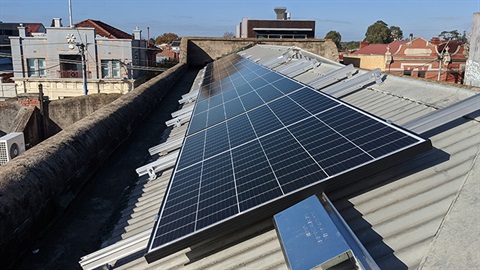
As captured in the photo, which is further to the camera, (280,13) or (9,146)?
(280,13)

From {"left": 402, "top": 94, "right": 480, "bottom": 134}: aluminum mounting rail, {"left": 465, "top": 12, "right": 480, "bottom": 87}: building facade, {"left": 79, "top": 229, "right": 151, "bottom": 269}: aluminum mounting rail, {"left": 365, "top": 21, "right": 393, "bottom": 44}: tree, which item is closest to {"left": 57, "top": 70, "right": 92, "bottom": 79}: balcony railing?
{"left": 465, "top": 12, "right": 480, "bottom": 87}: building facade

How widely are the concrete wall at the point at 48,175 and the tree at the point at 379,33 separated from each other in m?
107

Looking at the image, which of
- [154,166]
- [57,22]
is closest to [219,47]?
[57,22]

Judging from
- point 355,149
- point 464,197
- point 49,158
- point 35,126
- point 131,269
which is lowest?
point 35,126

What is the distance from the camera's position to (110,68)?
145ft

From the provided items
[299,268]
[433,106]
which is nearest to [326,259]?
[299,268]

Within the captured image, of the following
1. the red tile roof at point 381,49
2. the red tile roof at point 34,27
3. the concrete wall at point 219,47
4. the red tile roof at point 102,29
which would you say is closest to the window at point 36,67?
the red tile roof at point 102,29

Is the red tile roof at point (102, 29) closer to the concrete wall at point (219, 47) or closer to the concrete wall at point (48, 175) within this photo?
the concrete wall at point (219, 47)

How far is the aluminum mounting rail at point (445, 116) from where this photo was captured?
489 centimetres

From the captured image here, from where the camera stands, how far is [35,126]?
20953mm

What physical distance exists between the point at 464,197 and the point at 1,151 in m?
12.8

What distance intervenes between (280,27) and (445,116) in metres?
50.8

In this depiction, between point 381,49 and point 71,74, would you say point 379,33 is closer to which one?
point 381,49

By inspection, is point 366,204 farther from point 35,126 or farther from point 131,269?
point 35,126
